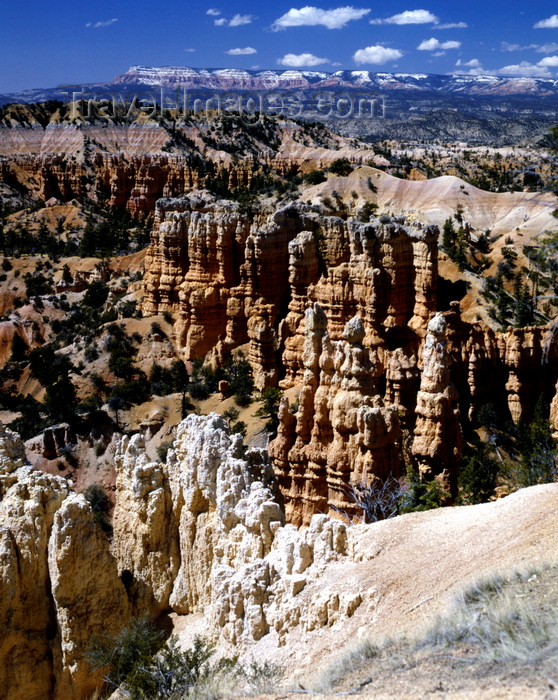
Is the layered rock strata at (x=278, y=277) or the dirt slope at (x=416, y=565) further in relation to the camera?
the layered rock strata at (x=278, y=277)

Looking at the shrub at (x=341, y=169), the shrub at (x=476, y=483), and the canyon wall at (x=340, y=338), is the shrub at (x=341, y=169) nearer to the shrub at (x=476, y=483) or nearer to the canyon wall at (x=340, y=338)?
the canyon wall at (x=340, y=338)

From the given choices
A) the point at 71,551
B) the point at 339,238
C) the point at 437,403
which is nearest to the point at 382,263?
the point at 339,238

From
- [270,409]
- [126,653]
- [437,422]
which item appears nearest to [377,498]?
[437,422]

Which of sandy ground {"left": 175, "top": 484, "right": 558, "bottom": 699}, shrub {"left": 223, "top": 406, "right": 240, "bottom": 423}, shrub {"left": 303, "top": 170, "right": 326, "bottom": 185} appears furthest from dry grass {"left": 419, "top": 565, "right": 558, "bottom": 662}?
shrub {"left": 303, "top": 170, "right": 326, "bottom": 185}

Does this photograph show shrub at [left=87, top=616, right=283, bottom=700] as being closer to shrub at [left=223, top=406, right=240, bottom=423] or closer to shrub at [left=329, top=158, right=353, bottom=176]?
shrub at [left=223, top=406, right=240, bottom=423]

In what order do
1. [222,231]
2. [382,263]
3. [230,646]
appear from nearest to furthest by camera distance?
[230,646]
[382,263]
[222,231]

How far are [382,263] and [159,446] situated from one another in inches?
478

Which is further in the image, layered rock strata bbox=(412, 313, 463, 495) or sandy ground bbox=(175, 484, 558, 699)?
layered rock strata bbox=(412, 313, 463, 495)

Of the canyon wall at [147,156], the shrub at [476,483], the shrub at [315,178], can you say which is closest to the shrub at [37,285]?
the shrub at [315,178]

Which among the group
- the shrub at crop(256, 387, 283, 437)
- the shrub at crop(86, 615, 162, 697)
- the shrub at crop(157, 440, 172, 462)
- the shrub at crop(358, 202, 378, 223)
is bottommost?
the shrub at crop(157, 440, 172, 462)

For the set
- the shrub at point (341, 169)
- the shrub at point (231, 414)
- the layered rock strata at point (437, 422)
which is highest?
the shrub at point (341, 169)

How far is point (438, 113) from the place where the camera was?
197m

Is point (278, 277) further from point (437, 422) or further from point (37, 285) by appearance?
point (37, 285)

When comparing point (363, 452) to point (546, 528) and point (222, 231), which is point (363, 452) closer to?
point (546, 528)
